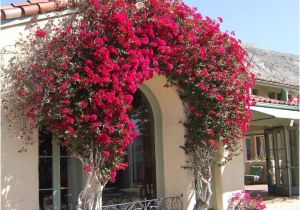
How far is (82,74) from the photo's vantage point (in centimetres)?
798

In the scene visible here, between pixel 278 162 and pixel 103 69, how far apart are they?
40.7 ft

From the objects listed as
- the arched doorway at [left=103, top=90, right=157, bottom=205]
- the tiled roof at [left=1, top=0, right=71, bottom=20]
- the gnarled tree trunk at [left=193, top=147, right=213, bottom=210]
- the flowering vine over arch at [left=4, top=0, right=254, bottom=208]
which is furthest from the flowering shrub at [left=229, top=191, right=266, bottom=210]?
the tiled roof at [left=1, top=0, right=71, bottom=20]

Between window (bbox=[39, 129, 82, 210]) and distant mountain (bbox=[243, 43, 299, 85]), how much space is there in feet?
64.8

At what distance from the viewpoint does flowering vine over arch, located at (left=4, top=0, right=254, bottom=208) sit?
7805 millimetres

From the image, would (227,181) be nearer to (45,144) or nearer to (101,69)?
(45,144)

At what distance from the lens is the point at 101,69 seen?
7926 millimetres

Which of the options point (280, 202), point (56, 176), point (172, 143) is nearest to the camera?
point (56, 176)

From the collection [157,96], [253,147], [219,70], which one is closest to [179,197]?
[157,96]

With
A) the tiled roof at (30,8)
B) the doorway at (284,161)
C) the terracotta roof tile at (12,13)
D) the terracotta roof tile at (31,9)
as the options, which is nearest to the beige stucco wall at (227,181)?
the doorway at (284,161)

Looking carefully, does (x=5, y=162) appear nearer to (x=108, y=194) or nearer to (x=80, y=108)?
(x=80, y=108)

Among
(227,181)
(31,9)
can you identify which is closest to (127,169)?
(227,181)

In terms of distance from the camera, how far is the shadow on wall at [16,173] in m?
8.00

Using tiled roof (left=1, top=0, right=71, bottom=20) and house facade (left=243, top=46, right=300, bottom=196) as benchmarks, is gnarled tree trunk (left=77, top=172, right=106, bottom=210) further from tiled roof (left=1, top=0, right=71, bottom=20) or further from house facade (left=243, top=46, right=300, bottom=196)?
house facade (left=243, top=46, right=300, bottom=196)

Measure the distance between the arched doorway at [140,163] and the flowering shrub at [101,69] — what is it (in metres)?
2.11
